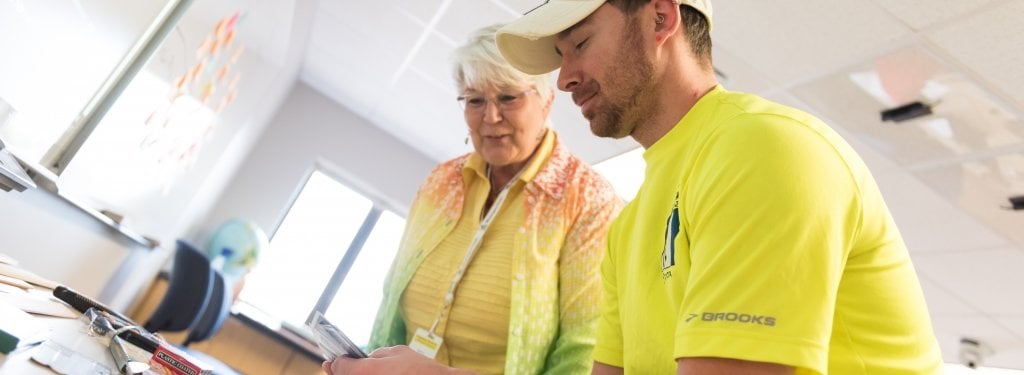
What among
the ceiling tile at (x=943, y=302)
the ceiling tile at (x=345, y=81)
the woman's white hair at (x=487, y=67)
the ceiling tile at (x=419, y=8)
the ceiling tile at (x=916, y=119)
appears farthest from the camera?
the ceiling tile at (x=345, y=81)

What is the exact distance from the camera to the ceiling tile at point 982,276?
356 cm

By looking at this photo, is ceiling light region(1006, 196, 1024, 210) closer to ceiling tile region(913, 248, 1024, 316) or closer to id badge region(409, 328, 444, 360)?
ceiling tile region(913, 248, 1024, 316)

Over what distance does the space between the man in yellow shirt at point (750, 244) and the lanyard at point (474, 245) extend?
0.66m

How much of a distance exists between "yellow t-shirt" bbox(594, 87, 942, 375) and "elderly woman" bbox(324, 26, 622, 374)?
0.57 m

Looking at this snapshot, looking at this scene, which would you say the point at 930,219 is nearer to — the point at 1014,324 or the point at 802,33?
the point at 1014,324

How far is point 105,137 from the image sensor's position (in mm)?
1857

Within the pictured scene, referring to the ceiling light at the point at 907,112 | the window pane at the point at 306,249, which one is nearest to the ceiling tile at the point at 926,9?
the ceiling light at the point at 907,112

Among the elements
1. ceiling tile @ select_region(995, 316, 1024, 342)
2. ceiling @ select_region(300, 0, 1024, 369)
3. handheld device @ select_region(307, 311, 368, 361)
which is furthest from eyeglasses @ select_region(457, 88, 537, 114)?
ceiling tile @ select_region(995, 316, 1024, 342)

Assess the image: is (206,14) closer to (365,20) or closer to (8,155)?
(8,155)

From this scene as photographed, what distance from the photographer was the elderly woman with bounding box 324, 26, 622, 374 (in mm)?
1334

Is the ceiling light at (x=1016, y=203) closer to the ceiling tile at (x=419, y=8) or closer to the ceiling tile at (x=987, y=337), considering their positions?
the ceiling tile at (x=987, y=337)

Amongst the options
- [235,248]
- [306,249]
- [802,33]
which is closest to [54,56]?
[802,33]

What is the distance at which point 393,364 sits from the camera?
797mm

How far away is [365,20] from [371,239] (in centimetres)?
301
